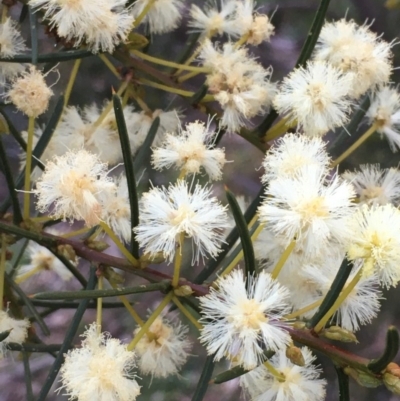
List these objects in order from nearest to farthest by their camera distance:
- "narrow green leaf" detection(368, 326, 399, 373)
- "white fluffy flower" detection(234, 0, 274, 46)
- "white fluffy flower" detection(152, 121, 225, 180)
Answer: "narrow green leaf" detection(368, 326, 399, 373)
"white fluffy flower" detection(152, 121, 225, 180)
"white fluffy flower" detection(234, 0, 274, 46)

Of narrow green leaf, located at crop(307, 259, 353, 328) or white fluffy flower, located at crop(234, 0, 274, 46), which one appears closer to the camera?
narrow green leaf, located at crop(307, 259, 353, 328)

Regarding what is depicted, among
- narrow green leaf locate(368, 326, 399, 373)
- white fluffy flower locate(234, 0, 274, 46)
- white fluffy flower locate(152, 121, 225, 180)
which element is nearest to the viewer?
narrow green leaf locate(368, 326, 399, 373)

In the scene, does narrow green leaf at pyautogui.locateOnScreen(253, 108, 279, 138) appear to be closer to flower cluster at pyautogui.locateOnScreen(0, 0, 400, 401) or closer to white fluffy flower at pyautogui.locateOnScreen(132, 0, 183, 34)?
flower cluster at pyautogui.locateOnScreen(0, 0, 400, 401)

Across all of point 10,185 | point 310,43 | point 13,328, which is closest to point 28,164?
point 10,185

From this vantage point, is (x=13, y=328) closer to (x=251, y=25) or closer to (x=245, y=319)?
(x=245, y=319)

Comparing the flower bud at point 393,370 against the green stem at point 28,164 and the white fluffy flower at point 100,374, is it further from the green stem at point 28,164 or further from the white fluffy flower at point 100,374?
the green stem at point 28,164

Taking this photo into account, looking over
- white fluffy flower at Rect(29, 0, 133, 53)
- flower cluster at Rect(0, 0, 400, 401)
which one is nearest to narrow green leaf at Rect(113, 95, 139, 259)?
flower cluster at Rect(0, 0, 400, 401)
